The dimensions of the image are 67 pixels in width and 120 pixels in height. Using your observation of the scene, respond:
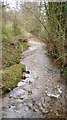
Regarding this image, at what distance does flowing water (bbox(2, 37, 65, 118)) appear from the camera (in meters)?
3.24

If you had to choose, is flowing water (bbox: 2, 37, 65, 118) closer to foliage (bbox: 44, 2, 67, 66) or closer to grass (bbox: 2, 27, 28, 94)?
grass (bbox: 2, 27, 28, 94)

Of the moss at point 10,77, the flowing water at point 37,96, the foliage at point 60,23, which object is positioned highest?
the foliage at point 60,23

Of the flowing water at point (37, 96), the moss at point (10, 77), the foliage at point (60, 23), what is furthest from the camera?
the foliage at point (60, 23)

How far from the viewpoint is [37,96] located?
3.88m

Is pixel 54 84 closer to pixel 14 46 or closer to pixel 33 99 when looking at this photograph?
pixel 33 99

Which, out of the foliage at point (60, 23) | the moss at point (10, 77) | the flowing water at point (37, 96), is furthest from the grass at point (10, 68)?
the foliage at point (60, 23)

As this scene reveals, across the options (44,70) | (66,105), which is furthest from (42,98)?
(44,70)

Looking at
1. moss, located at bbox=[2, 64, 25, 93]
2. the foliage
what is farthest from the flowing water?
the foliage

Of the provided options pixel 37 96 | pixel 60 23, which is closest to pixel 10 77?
pixel 37 96

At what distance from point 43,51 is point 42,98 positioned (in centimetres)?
405

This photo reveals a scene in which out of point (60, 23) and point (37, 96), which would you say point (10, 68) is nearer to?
point (37, 96)

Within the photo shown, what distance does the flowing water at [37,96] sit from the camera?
10.6ft

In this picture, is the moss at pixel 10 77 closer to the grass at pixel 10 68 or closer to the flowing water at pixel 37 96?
the grass at pixel 10 68

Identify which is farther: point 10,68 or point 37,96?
point 10,68
